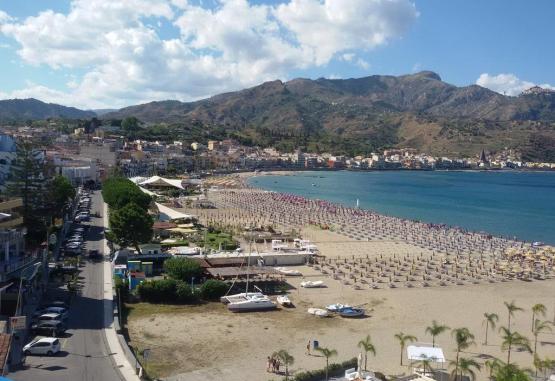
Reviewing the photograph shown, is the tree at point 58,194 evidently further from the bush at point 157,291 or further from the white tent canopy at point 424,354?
the white tent canopy at point 424,354

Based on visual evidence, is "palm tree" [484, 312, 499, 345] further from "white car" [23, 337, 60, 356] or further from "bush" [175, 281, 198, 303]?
"white car" [23, 337, 60, 356]

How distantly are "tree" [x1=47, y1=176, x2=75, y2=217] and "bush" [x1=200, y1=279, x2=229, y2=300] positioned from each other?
44.8 ft

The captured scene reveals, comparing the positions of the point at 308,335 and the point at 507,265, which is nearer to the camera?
the point at 308,335

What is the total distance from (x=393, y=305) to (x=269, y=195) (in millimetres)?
49132

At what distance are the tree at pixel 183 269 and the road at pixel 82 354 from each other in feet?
10.2

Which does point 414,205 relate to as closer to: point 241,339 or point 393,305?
point 393,305

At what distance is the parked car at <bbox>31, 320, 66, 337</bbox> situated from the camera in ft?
52.1

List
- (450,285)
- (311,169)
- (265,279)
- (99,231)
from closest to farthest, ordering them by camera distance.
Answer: (265,279)
(450,285)
(99,231)
(311,169)

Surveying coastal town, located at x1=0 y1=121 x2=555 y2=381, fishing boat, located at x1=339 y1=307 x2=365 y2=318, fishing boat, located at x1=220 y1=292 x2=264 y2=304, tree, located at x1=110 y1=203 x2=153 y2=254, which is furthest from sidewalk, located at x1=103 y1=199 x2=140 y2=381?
fishing boat, located at x1=339 y1=307 x2=365 y2=318

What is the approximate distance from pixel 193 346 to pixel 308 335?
3942mm

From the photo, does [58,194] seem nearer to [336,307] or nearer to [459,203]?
[336,307]

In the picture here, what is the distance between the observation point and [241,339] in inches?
687

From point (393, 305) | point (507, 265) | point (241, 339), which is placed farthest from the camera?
point (507, 265)

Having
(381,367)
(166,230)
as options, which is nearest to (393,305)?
(381,367)
